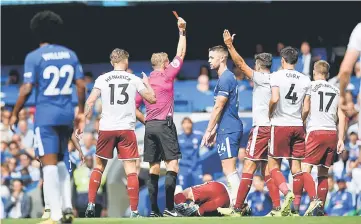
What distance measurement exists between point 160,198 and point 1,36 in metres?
8.11

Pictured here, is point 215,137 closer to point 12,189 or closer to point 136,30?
point 12,189

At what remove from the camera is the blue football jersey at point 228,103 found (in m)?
15.9

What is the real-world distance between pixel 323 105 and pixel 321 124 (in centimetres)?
30

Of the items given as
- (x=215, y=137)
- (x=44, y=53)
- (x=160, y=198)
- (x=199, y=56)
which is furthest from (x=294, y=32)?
(x=44, y=53)

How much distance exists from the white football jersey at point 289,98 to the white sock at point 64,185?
4.10 metres

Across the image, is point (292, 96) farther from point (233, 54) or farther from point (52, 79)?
point (52, 79)

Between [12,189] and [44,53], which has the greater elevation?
[44,53]

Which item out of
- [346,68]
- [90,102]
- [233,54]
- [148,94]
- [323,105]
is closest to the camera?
[346,68]

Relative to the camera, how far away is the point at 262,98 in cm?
1598

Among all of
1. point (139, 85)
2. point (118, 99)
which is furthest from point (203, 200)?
point (139, 85)

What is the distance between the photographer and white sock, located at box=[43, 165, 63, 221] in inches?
492

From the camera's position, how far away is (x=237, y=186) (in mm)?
16141

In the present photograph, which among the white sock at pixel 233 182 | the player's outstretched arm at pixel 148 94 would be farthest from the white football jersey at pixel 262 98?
the player's outstretched arm at pixel 148 94

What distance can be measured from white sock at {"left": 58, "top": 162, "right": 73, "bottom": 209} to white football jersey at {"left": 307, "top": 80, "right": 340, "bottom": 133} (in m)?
5.09
